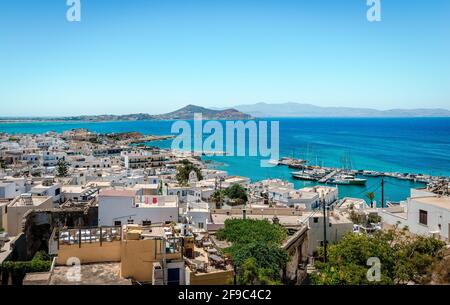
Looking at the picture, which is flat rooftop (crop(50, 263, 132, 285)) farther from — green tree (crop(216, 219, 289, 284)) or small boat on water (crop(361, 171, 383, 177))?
small boat on water (crop(361, 171, 383, 177))

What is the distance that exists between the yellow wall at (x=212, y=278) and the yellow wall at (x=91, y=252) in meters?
1.19

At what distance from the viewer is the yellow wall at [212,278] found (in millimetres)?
6648

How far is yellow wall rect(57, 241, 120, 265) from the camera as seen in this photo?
6.56m

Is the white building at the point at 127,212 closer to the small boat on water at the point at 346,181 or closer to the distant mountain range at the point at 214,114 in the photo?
the small boat on water at the point at 346,181

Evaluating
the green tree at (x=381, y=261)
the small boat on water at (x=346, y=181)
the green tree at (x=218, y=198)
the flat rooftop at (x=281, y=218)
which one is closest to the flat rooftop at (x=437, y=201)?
the green tree at (x=381, y=261)

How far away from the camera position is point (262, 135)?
89312mm

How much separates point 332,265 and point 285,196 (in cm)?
1672

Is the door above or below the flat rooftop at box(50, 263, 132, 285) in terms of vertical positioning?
below

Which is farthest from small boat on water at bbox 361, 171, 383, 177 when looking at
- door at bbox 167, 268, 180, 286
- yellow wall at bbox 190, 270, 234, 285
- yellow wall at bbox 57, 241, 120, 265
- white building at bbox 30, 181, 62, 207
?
yellow wall at bbox 57, 241, 120, 265

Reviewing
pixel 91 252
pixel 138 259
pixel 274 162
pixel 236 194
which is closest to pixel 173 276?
pixel 138 259

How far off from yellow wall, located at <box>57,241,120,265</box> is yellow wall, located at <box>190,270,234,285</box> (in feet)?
3.90

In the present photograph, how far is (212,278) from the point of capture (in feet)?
22.3
